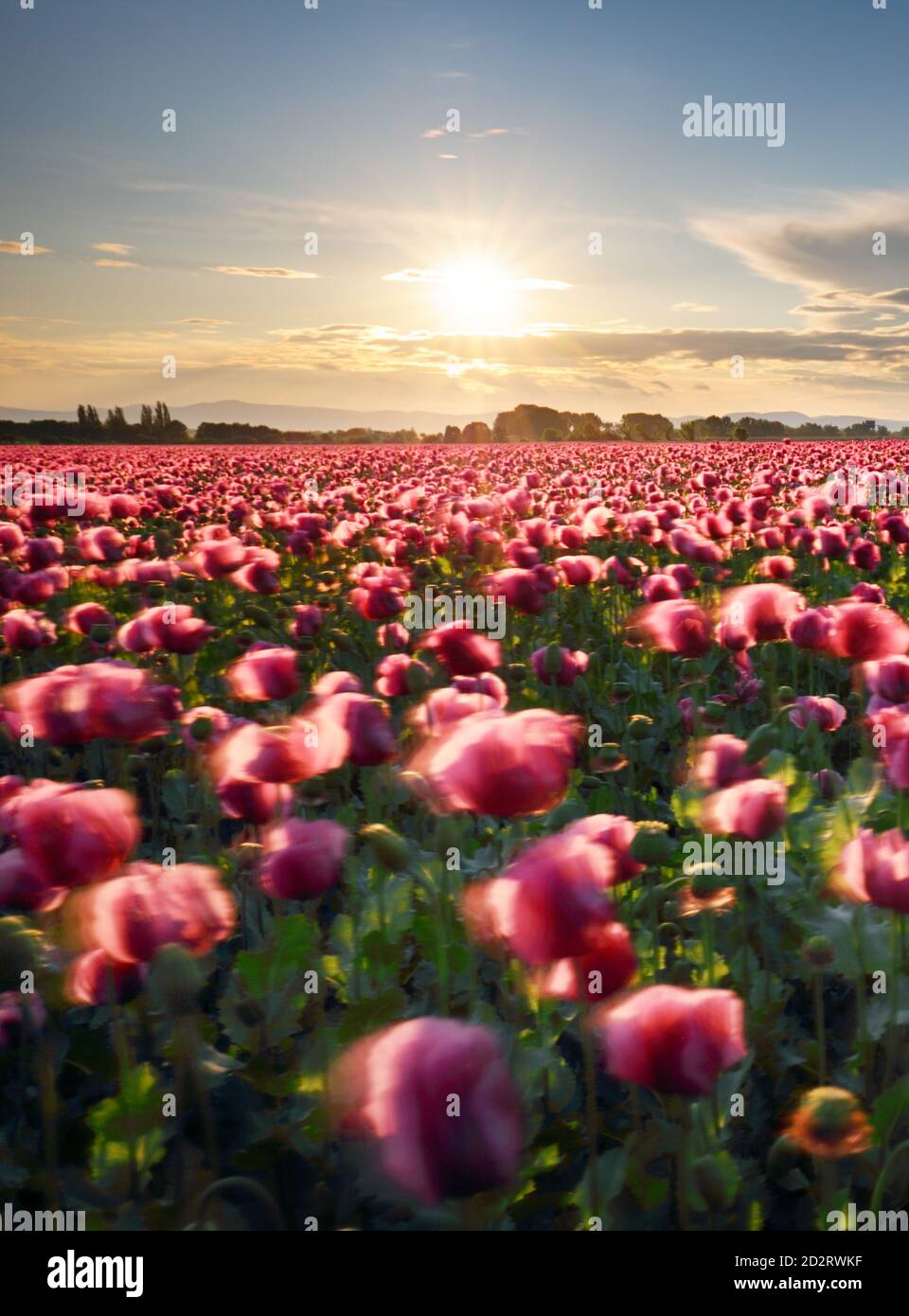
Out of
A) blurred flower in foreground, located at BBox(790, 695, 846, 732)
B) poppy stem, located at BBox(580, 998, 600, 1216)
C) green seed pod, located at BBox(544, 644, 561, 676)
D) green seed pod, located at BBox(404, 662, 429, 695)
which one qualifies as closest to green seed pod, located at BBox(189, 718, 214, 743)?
green seed pod, located at BBox(404, 662, 429, 695)

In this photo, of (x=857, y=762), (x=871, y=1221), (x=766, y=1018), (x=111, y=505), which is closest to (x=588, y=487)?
(x=111, y=505)

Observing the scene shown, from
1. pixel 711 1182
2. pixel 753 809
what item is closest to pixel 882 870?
pixel 753 809

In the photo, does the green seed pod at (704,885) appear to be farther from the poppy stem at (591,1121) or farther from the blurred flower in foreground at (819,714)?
the blurred flower in foreground at (819,714)

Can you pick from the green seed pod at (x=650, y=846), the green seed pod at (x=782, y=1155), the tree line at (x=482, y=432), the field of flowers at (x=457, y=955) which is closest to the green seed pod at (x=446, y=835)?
the field of flowers at (x=457, y=955)

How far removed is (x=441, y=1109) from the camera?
1.08 m

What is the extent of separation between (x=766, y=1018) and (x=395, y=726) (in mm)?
2430

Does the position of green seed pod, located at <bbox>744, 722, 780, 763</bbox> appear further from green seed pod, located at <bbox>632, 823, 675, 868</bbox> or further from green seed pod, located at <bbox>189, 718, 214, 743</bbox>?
green seed pod, located at <bbox>189, 718, 214, 743</bbox>

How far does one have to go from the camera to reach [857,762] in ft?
10.9

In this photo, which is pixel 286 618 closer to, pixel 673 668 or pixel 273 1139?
pixel 673 668

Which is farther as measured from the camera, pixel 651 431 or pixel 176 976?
pixel 651 431

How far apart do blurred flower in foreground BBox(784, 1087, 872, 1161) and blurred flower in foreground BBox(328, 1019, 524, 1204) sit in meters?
0.59

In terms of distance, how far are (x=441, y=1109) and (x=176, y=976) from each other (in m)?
0.79

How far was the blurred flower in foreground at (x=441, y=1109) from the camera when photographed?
1.07 metres

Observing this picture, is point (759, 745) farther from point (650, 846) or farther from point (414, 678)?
point (414, 678)
